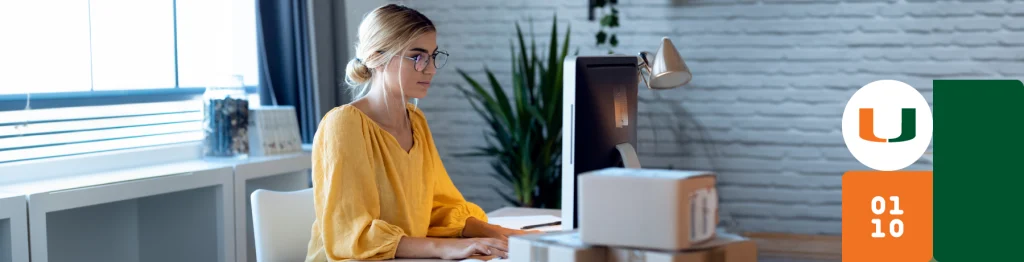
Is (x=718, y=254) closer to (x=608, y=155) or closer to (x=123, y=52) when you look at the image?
(x=608, y=155)

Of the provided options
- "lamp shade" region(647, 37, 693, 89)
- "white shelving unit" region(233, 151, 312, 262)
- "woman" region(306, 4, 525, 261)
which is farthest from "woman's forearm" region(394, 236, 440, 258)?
"white shelving unit" region(233, 151, 312, 262)

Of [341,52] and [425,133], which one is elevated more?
[341,52]

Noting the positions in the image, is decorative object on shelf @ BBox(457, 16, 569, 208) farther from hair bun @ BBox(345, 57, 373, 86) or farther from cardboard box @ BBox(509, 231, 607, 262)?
cardboard box @ BBox(509, 231, 607, 262)

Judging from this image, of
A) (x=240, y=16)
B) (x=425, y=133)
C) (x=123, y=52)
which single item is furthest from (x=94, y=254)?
(x=425, y=133)

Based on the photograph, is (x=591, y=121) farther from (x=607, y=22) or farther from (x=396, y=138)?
(x=607, y=22)

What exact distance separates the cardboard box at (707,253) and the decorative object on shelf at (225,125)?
2.32 m

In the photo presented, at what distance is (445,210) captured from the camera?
2355 mm

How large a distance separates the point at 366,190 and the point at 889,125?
281 centimetres

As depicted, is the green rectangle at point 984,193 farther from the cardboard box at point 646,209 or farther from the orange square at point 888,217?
the cardboard box at point 646,209

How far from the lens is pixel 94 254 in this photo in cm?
317

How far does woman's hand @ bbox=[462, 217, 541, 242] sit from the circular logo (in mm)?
2428

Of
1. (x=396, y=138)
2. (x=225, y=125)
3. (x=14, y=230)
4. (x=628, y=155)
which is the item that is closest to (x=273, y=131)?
(x=225, y=125)

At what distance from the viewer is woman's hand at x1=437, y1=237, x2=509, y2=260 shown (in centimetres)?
201

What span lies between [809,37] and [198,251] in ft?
8.88
